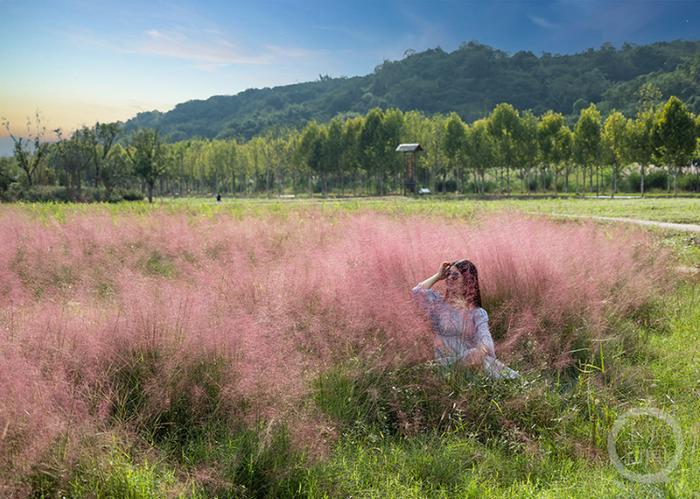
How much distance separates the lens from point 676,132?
4003cm

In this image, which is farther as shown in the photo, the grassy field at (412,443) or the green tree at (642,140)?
the green tree at (642,140)

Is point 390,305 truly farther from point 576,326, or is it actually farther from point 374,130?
point 374,130

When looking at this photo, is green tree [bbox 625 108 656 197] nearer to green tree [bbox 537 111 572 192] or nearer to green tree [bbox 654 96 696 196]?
green tree [bbox 654 96 696 196]

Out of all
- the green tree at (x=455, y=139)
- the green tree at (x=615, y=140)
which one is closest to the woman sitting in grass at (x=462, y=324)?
the green tree at (x=615, y=140)

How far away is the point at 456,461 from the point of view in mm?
3441

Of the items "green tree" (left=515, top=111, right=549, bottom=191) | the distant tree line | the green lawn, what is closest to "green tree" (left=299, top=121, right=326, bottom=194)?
the distant tree line

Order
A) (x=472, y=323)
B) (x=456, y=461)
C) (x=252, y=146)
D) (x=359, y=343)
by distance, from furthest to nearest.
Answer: (x=252, y=146) < (x=472, y=323) < (x=359, y=343) < (x=456, y=461)

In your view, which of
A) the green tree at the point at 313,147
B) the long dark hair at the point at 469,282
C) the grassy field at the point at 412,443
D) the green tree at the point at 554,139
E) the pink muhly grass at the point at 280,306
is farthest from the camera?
the green tree at the point at 313,147

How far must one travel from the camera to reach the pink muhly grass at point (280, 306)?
3.29 metres

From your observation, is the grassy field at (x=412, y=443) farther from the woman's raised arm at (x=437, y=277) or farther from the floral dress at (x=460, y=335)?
the woman's raised arm at (x=437, y=277)

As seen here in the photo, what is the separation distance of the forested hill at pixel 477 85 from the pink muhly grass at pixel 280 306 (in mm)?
141084

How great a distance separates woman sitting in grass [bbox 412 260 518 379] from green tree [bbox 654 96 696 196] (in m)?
42.1

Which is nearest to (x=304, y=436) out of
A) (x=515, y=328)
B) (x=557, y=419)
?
(x=557, y=419)

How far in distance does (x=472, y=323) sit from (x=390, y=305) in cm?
69
